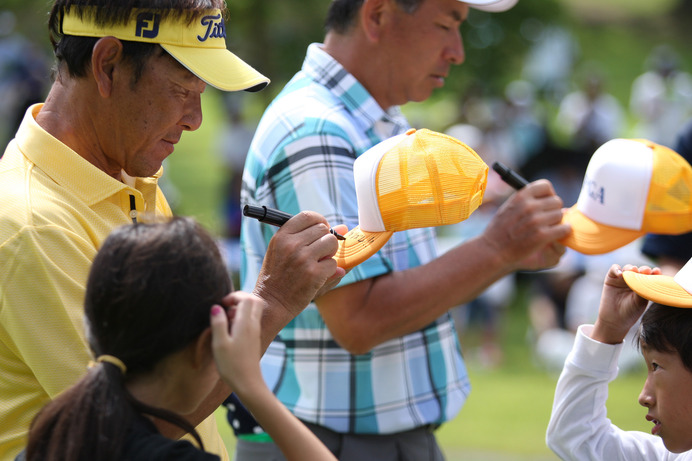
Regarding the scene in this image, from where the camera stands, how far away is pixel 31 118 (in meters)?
1.93

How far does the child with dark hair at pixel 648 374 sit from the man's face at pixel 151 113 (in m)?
1.13

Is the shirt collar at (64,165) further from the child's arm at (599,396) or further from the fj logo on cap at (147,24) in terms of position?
the child's arm at (599,396)

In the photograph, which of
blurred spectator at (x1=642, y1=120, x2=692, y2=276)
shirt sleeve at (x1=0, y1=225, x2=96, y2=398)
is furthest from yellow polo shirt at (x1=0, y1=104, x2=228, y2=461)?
blurred spectator at (x1=642, y1=120, x2=692, y2=276)

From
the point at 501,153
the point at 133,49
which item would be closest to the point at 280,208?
the point at 133,49

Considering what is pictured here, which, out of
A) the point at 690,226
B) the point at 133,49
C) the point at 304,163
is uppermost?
the point at 133,49

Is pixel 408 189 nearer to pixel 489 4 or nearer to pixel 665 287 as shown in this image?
pixel 665 287

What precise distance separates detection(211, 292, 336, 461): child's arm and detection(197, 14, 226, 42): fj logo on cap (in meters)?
0.73

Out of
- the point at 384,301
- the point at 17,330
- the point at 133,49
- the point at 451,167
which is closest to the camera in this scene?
the point at 17,330

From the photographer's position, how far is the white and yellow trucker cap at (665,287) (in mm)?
1964

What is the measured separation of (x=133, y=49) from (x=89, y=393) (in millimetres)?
808

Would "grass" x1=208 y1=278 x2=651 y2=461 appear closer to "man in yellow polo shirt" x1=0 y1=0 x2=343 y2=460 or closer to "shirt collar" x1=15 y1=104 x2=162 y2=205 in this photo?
"man in yellow polo shirt" x1=0 y1=0 x2=343 y2=460

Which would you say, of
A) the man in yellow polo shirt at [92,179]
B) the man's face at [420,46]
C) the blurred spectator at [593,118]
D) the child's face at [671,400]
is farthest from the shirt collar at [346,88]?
the blurred spectator at [593,118]

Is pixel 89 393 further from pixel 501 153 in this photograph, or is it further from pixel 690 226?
pixel 501 153

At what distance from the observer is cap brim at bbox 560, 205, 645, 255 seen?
2.65 metres
